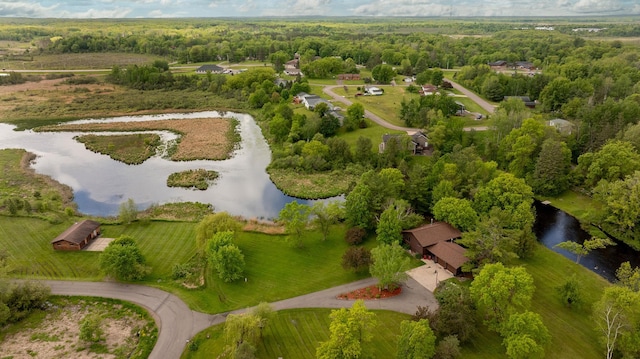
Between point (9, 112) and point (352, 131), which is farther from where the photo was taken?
point (9, 112)

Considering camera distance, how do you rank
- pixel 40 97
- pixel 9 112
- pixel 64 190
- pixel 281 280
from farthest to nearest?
1. pixel 40 97
2. pixel 9 112
3. pixel 64 190
4. pixel 281 280

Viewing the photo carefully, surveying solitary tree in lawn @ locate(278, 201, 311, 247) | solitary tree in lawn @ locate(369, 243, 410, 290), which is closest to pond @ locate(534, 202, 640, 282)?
solitary tree in lawn @ locate(369, 243, 410, 290)

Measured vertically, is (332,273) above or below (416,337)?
→ below

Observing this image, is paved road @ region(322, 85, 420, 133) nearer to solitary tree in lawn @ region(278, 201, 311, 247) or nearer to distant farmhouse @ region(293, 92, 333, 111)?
distant farmhouse @ region(293, 92, 333, 111)

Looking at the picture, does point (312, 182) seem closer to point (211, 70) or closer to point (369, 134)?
point (369, 134)

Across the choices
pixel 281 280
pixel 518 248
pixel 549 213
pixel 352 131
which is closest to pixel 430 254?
pixel 518 248

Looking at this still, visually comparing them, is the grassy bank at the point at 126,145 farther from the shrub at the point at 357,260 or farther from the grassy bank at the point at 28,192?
the shrub at the point at 357,260

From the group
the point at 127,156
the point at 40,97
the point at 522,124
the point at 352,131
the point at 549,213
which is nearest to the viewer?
the point at 549,213

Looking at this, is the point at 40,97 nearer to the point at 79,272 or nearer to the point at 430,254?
the point at 79,272
